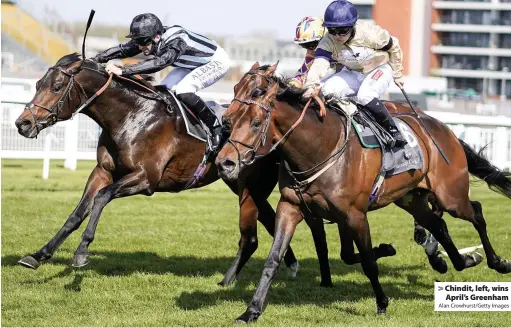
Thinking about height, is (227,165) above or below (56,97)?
below

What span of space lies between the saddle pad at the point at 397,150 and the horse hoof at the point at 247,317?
1.52 meters

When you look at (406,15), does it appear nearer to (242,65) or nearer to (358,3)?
(358,3)

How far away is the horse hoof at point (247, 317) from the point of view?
591 cm

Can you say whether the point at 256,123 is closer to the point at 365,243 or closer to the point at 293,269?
the point at 365,243

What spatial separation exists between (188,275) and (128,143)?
1352 millimetres

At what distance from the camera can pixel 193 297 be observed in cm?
690

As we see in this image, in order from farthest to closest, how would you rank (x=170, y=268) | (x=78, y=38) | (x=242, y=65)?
(x=242, y=65) → (x=78, y=38) → (x=170, y=268)

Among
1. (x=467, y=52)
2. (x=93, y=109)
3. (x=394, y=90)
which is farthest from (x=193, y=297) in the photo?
(x=467, y=52)

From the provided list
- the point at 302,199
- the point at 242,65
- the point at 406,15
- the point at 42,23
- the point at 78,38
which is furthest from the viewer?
the point at 406,15

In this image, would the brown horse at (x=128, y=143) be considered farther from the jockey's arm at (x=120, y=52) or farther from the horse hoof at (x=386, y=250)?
the horse hoof at (x=386, y=250)

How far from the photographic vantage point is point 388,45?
7078mm

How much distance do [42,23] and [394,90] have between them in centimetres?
1616

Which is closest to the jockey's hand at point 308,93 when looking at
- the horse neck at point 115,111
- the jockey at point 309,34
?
the jockey at point 309,34

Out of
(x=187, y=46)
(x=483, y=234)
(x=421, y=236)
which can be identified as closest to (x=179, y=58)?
(x=187, y=46)
